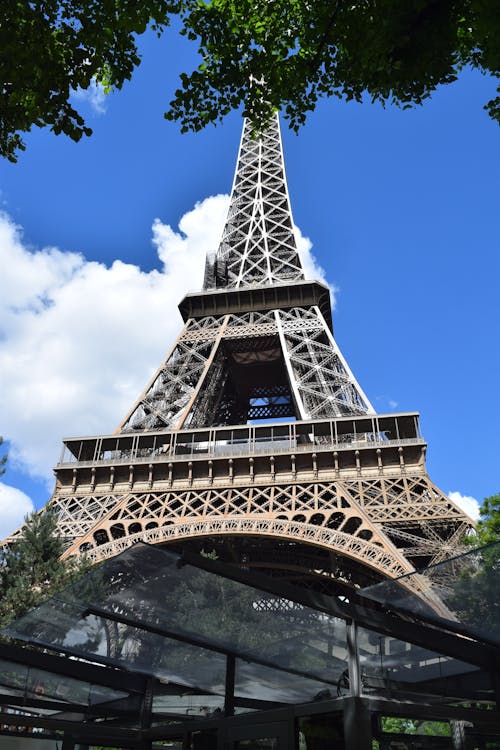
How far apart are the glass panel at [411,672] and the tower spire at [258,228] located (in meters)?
34.1

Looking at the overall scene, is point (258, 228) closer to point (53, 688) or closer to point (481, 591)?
point (53, 688)

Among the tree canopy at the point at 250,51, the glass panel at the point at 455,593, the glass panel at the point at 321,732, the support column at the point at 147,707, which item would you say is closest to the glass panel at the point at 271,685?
the support column at the point at 147,707

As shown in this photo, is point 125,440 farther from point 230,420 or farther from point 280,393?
point 280,393

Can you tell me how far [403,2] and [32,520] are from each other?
→ 20315 mm

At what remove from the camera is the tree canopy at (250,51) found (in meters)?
5.30

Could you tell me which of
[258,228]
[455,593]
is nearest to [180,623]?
[455,593]

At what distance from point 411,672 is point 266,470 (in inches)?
787

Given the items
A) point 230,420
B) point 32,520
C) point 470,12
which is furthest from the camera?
point 230,420

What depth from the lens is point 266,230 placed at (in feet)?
142

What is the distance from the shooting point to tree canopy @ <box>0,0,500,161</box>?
5.30m

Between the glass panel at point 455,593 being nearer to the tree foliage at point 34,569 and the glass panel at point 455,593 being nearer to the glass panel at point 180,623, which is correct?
the glass panel at point 180,623

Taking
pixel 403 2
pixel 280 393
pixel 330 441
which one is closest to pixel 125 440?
pixel 330 441

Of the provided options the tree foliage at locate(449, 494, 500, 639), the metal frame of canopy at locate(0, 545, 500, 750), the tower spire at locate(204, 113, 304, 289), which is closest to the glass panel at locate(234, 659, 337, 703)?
the metal frame of canopy at locate(0, 545, 500, 750)

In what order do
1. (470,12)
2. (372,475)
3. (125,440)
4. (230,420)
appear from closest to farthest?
(470,12) < (372,475) < (125,440) < (230,420)
